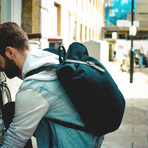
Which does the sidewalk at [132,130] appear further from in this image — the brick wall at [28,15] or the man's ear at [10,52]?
the brick wall at [28,15]

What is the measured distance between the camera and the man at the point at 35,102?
180 cm

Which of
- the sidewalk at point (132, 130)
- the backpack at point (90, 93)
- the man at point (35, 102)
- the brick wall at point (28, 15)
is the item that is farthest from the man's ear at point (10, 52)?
the brick wall at point (28, 15)

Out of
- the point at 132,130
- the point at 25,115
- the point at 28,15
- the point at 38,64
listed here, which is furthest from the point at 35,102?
the point at 28,15

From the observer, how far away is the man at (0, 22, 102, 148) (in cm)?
180

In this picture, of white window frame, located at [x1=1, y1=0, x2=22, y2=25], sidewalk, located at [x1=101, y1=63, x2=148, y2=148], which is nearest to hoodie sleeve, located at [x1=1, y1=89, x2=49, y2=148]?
sidewalk, located at [x1=101, y1=63, x2=148, y2=148]

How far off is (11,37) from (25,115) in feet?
1.69

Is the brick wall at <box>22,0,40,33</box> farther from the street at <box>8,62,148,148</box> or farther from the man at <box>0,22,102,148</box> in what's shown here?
the man at <box>0,22,102,148</box>

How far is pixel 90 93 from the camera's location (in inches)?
70.5

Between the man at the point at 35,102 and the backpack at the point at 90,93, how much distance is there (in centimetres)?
5

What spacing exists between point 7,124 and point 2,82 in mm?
1828

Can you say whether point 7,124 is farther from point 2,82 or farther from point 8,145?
point 2,82

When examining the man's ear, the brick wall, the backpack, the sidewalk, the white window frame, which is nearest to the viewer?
the backpack

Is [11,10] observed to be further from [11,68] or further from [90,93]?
[90,93]

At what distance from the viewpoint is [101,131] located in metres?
1.98
